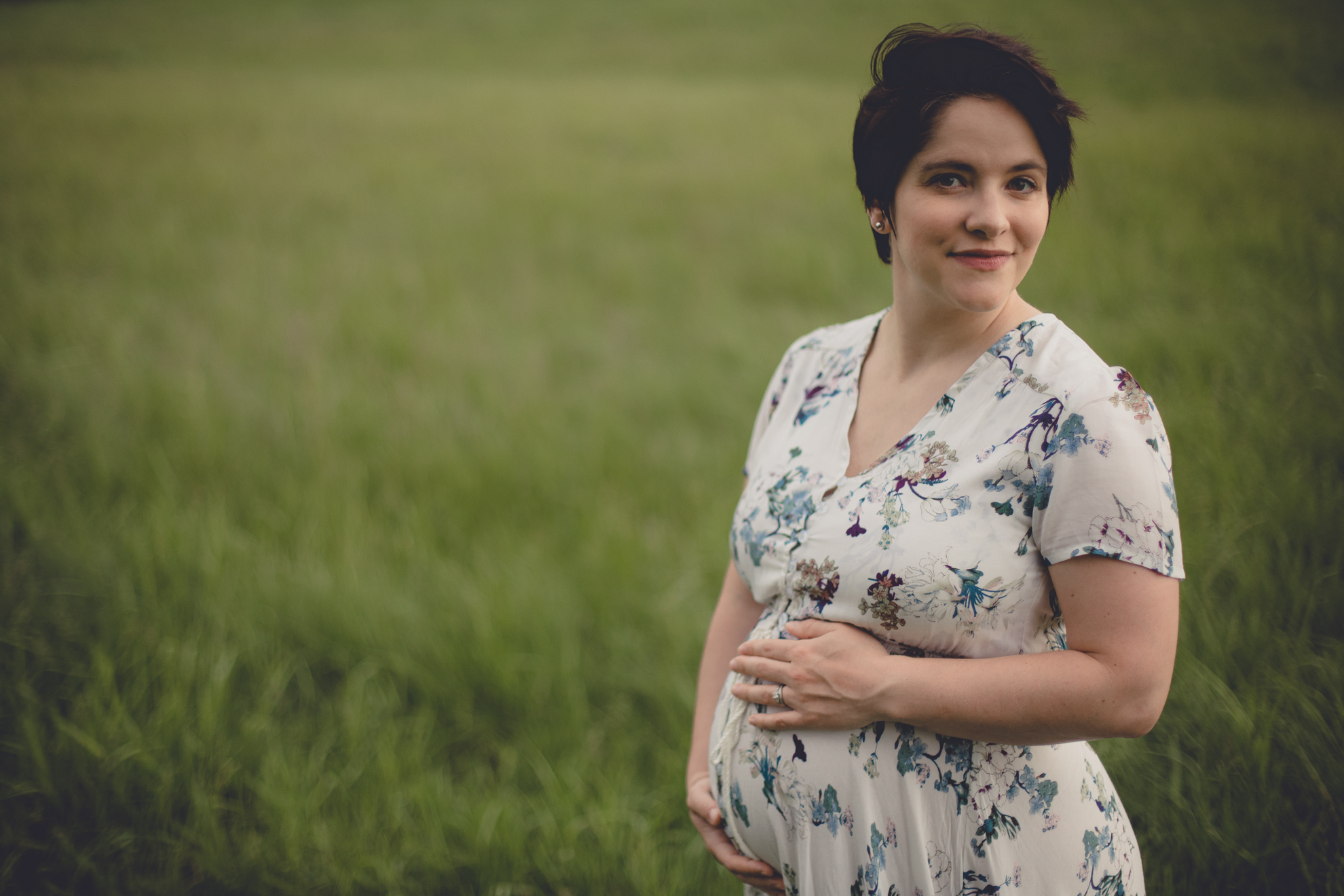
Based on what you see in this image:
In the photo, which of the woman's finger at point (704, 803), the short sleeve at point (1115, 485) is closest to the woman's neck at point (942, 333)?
the short sleeve at point (1115, 485)

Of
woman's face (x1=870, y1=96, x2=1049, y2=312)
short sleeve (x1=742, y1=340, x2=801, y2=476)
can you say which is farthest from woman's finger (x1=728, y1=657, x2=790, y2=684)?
woman's face (x1=870, y1=96, x2=1049, y2=312)

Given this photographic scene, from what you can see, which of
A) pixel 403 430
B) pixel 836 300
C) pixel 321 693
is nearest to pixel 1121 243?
pixel 836 300

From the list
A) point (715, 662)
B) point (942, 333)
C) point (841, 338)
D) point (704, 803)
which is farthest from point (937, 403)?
point (704, 803)

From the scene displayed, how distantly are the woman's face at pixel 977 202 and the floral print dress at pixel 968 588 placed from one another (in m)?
0.11

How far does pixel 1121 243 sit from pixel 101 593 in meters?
5.82

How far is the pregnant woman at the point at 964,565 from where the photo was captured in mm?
999

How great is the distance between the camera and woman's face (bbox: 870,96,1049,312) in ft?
3.64

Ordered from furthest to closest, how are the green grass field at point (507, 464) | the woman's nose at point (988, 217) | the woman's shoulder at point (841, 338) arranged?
the green grass field at point (507, 464) → the woman's shoulder at point (841, 338) → the woman's nose at point (988, 217)

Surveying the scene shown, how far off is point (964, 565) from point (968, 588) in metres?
0.04

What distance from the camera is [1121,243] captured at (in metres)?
4.68

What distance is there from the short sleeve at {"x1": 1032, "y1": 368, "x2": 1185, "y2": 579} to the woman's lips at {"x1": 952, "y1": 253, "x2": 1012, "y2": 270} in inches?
10.4

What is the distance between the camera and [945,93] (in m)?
1.12

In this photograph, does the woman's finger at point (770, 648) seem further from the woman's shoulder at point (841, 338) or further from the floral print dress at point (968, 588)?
the woman's shoulder at point (841, 338)

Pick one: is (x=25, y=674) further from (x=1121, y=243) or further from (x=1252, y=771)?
(x=1121, y=243)
